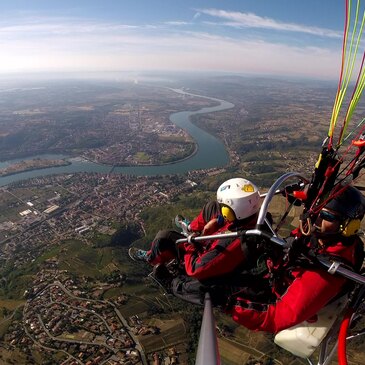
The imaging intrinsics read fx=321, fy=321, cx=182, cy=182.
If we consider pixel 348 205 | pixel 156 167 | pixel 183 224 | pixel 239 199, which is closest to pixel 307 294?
pixel 348 205

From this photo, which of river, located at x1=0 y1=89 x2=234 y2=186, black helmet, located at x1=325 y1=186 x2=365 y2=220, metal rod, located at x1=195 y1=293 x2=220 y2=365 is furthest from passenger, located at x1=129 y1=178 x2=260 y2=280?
river, located at x1=0 y1=89 x2=234 y2=186

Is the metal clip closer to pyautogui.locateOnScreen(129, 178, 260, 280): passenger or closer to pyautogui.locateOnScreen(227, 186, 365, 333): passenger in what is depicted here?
pyautogui.locateOnScreen(227, 186, 365, 333): passenger

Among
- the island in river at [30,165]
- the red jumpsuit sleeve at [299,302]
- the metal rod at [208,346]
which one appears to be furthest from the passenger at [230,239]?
the island in river at [30,165]

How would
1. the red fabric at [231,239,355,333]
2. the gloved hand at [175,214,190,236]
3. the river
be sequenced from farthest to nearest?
the river → the gloved hand at [175,214,190,236] → the red fabric at [231,239,355,333]

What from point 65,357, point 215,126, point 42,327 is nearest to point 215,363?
point 65,357

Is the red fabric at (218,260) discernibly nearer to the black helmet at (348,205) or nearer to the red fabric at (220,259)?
the red fabric at (220,259)

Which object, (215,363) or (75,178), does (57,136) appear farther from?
(215,363)
